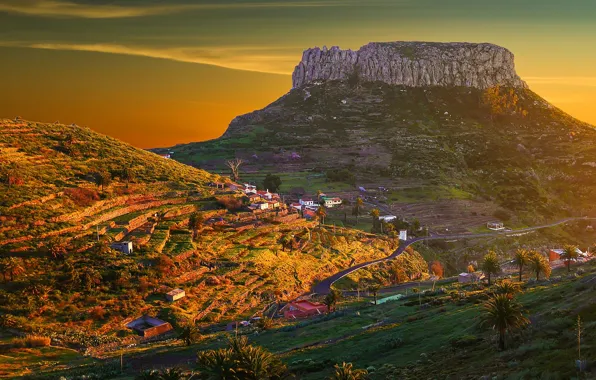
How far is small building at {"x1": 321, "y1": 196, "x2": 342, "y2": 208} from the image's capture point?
5945 inches

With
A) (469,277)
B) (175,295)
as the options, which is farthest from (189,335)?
(469,277)

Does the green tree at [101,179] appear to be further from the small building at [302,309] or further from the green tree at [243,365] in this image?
the green tree at [243,365]

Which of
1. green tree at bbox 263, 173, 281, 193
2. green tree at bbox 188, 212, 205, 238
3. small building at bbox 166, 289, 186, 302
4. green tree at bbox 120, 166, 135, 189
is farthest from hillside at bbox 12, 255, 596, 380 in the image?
green tree at bbox 263, 173, 281, 193

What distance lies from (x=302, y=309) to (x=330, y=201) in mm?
81968

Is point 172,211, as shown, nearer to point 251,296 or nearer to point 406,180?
point 251,296

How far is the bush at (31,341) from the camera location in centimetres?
4922

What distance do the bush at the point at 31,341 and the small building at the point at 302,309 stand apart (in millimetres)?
32410

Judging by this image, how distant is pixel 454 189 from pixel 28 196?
152 metres

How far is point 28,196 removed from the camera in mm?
76688

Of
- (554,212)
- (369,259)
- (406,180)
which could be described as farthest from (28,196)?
(554,212)

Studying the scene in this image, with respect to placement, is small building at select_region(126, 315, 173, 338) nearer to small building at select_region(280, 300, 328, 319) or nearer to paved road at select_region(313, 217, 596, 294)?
Result: small building at select_region(280, 300, 328, 319)

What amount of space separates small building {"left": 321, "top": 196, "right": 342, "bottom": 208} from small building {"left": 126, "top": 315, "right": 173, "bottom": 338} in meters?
94.8

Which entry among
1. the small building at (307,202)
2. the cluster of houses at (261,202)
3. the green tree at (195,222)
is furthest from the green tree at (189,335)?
the small building at (307,202)

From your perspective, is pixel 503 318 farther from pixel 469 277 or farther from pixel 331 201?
pixel 331 201
